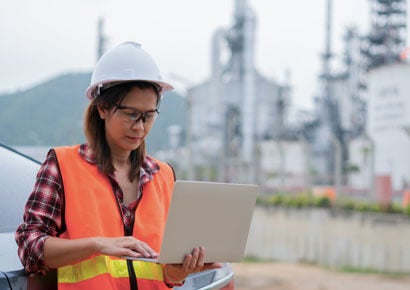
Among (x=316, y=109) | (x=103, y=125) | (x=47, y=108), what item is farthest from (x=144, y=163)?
(x=316, y=109)

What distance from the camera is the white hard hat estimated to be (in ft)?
6.88

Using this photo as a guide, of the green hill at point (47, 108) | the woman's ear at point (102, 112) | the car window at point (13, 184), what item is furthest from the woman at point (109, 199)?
the green hill at point (47, 108)

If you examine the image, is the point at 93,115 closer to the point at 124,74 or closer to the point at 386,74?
the point at 124,74

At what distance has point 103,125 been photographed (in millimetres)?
2199

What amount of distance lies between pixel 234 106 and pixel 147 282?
30.7 m

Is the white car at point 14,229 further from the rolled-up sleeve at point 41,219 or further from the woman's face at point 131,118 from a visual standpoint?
the woman's face at point 131,118

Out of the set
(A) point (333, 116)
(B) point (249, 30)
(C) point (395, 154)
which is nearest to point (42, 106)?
(B) point (249, 30)

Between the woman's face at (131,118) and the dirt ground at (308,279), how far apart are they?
963 centimetres

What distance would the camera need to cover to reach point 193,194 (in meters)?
1.88

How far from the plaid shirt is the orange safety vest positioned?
21 mm

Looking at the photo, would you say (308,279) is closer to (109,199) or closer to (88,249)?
(109,199)

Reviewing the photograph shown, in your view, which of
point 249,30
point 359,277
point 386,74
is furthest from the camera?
point 249,30

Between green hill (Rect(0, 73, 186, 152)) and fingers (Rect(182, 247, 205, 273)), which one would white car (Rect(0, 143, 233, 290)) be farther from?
green hill (Rect(0, 73, 186, 152))

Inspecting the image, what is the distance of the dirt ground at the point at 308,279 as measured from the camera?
1164 centimetres
